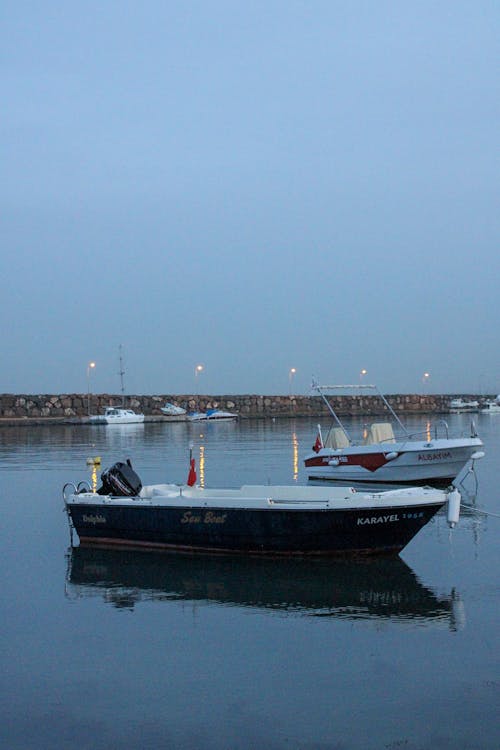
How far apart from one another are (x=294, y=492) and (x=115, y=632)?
5962mm

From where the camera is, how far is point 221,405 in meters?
120

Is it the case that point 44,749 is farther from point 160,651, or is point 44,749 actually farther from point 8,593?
point 8,593

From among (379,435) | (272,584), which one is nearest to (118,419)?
(379,435)

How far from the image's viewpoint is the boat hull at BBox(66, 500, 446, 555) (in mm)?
15414

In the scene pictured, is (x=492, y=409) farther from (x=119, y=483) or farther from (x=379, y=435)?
(x=119, y=483)

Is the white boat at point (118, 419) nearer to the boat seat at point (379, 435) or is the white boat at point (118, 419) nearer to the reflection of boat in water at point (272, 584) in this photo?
the boat seat at point (379, 435)

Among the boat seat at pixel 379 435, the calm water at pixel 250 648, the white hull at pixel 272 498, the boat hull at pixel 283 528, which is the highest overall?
the boat seat at pixel 379 435

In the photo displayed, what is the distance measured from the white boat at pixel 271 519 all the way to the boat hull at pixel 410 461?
989 centimetres

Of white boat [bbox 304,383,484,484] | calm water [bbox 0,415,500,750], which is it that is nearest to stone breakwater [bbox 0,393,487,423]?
white boat [bbox 304,383,484,484]

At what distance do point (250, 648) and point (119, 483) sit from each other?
758 centimetres

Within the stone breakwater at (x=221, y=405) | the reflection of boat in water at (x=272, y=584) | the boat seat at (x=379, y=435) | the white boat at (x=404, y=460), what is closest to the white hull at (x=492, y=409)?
the stone breakwater at (x=221, y=405)

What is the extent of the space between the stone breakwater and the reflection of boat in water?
86.2 m

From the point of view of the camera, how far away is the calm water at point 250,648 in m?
8.09

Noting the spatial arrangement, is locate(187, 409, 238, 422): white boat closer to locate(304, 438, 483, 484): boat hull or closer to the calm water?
locate(304, 438, 483, 484): boat hull
